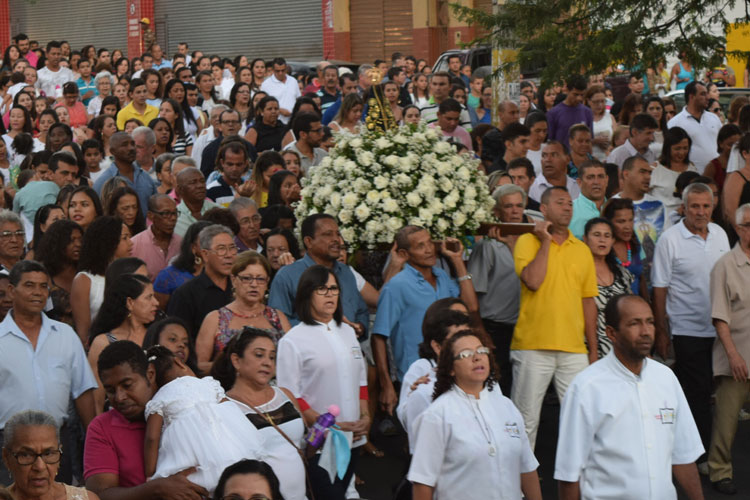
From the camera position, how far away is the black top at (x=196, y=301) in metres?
Result: 7.76

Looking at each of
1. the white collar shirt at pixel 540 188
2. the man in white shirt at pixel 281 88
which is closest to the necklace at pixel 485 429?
the white collar shirt at pixel 540 188

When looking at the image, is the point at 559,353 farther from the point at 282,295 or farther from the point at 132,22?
the point at 132,22

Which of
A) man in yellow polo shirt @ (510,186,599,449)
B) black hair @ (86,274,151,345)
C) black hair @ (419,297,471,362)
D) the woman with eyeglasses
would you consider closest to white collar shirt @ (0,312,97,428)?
black hair @ (86,274,151,345)

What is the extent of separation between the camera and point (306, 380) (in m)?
6.97

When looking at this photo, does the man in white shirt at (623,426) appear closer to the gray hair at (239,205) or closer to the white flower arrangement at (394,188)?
the white flower arrangement at (394,188)

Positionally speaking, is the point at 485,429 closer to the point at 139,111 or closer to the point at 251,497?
the point at 251,497

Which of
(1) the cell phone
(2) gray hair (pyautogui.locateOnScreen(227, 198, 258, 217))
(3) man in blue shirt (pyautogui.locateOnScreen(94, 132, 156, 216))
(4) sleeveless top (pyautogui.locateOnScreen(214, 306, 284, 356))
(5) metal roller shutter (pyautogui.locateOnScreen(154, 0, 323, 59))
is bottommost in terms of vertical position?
(4) sleeveless top (pyautogui.locateOnScreen(214, 306, 284, 356))

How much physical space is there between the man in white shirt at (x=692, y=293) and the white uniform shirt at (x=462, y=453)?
3475mm

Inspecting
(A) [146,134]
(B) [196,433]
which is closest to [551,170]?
(A) [146,134]

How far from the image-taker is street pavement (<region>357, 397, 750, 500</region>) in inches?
317

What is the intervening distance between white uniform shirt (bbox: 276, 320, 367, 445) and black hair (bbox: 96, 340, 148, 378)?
4.04 feet

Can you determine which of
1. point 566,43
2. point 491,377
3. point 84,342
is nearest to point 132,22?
point 566,43

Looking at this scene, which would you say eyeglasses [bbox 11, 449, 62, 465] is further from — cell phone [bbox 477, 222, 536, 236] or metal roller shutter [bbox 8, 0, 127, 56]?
metal roller shutter [bbox 8, 0, 127, 56]

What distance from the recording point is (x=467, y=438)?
219 inches
